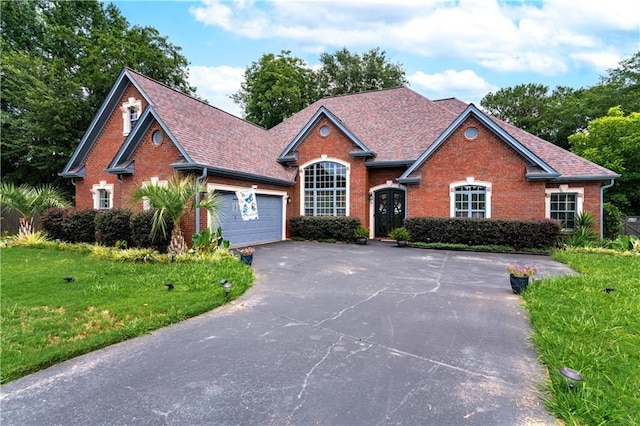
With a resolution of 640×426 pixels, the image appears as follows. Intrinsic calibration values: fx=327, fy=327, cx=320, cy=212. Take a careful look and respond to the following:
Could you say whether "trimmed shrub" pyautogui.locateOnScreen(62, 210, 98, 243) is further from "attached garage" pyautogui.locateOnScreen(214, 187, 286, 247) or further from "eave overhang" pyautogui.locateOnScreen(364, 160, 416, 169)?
"eave overhang" pyautogui.locateOnScreen(364, 160, 416, 169)

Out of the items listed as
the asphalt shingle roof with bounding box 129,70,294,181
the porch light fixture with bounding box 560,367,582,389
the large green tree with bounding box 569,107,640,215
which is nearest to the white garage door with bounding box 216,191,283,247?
the asphalt shingle roof with bounding box 129,70,294,181

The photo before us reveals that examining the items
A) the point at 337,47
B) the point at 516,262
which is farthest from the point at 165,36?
the point at 516,262

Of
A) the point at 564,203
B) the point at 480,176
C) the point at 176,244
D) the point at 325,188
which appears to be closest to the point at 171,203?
the point at 176,244

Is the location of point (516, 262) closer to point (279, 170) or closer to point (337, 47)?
point (279, 170)

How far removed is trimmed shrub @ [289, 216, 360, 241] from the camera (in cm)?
1502

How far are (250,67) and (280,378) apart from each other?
114ft

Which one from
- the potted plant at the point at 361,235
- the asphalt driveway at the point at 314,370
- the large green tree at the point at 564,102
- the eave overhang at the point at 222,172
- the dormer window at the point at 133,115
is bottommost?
the asphalt driveway at the point at 314,370

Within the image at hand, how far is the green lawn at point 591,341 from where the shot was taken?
9.22 ft

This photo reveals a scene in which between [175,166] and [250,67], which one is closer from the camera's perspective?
[175,166]

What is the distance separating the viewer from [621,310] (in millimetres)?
5176

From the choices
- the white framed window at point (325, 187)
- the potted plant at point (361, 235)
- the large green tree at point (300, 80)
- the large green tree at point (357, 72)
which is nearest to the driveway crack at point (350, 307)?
the potted plant at point (361, 235)

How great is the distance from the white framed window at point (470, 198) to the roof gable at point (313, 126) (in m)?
4.22

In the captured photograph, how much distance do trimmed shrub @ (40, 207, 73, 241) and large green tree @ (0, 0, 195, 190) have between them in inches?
509

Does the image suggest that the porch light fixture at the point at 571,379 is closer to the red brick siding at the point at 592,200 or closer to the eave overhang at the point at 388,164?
the eave overhang at the point at 388,164
